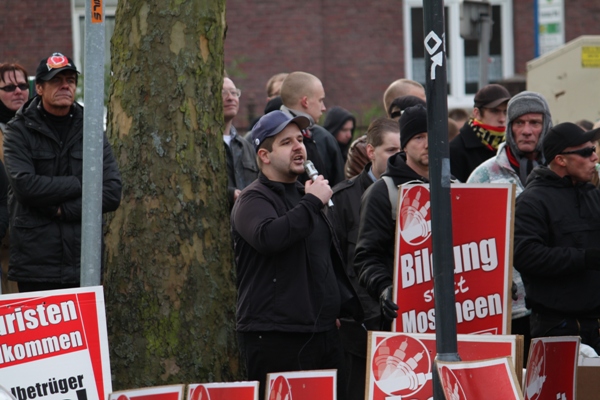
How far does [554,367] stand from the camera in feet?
16.6

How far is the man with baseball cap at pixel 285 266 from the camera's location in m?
5.19

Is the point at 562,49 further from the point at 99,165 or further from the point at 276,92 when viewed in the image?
the point at 99,165

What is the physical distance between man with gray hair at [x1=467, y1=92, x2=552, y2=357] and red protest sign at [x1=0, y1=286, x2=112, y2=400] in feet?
9.41

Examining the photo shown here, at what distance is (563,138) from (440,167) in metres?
2.21

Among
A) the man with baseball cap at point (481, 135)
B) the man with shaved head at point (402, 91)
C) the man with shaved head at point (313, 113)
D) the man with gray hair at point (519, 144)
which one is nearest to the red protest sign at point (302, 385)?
the man with gray hair at point (519, 144)

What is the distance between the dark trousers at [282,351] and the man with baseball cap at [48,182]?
1.00 meters

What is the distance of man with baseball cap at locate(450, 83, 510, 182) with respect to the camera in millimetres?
7465

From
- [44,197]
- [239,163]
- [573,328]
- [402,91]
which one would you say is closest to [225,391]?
[44,197]

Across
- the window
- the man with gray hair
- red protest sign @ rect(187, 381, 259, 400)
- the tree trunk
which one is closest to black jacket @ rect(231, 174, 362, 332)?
the tree trunk

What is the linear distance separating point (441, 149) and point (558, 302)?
6.88ft

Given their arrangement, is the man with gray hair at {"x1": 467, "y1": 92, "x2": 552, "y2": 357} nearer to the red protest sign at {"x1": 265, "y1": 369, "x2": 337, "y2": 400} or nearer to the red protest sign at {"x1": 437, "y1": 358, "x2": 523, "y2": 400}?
the red protest sign at {"x1": 265, "y1": 369, "x2": 337, "y2": 400}

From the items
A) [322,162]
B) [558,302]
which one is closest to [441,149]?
[558,302]

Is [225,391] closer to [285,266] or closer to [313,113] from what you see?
[285,266]

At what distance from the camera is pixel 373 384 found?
4609 mm
